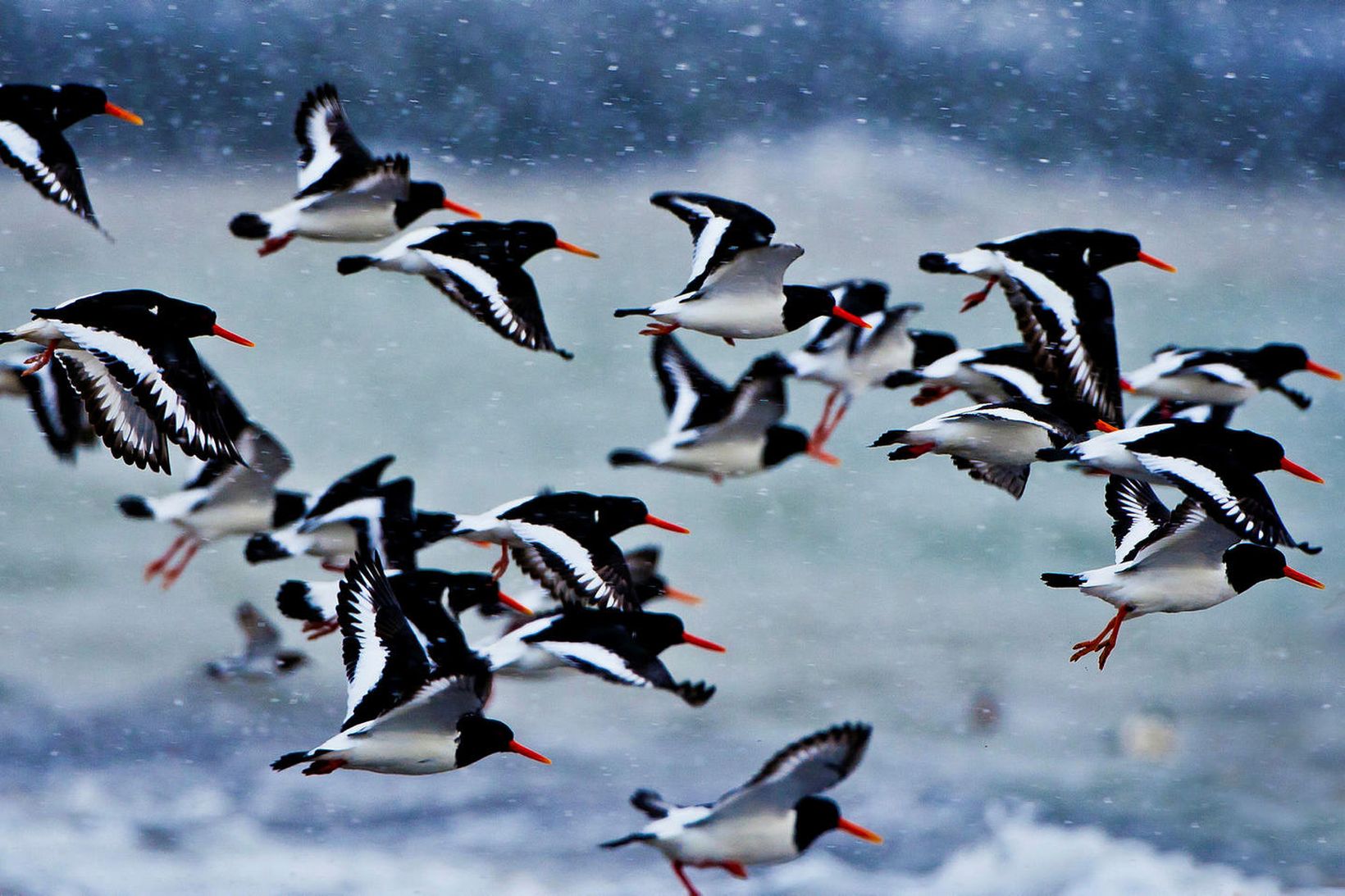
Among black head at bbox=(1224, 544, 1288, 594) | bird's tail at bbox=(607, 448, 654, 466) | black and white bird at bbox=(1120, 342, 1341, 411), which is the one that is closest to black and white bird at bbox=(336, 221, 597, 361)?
bird's tail at bbox=(607, 448, 654, 466)

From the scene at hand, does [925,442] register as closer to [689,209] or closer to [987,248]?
[987,248]

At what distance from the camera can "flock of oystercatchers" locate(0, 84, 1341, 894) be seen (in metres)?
3.33

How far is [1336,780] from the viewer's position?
8234 millimetres

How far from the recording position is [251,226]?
15.1 feet

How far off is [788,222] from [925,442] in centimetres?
582

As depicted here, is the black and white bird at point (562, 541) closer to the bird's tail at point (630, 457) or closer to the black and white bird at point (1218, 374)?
the bird's tail at point (630, 457)

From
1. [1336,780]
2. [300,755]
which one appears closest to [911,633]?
[1336,780]

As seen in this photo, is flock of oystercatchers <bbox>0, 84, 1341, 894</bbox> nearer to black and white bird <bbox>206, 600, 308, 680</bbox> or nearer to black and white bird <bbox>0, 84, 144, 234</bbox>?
black and white bird <bbox>0, 84, 144, 234</bbox>

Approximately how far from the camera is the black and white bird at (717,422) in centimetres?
480

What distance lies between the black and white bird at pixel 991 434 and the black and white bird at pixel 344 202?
1588 mm

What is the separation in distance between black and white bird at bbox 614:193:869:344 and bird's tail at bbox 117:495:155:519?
2.11m

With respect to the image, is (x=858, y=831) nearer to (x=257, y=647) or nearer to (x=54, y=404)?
(x=54, y=404)

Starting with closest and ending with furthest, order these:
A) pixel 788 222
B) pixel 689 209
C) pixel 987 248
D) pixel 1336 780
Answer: pixel 987 248
pixel 689 209
pixel 1336 780
pixel 788 222

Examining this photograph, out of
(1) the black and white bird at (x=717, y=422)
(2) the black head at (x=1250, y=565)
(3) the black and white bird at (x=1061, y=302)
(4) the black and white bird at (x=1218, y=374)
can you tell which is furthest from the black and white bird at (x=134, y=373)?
(4) the black and white bird at (x=1218, y=374)
